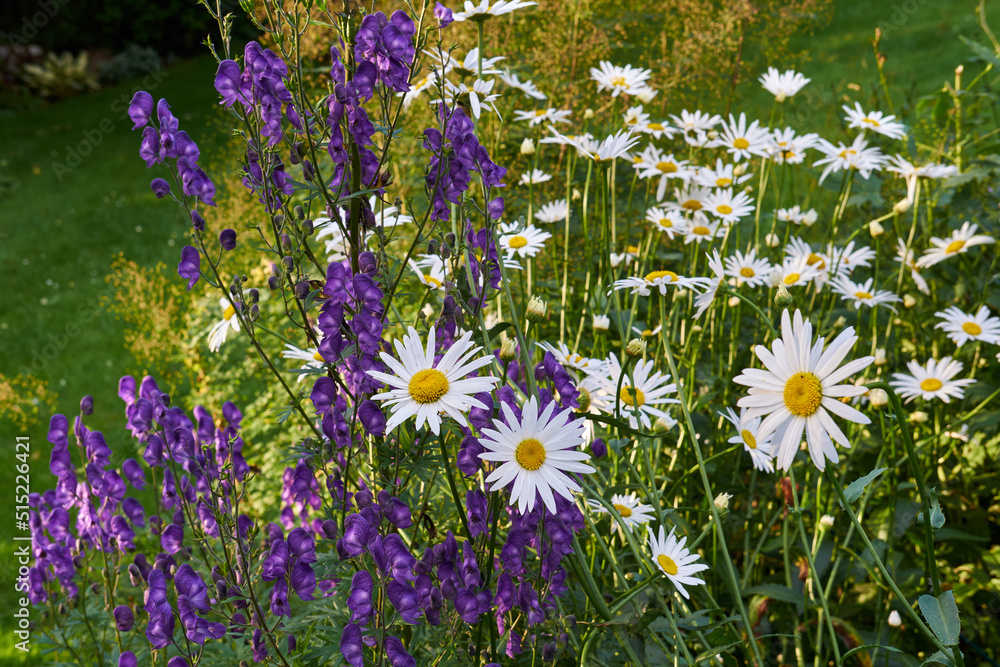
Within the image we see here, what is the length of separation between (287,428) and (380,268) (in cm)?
218

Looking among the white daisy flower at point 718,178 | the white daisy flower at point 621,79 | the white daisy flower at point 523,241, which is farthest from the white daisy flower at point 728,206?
the white daisy flower at point 523,241

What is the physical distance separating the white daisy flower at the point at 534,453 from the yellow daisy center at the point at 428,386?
0.37ft

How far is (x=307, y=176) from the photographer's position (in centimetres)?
137

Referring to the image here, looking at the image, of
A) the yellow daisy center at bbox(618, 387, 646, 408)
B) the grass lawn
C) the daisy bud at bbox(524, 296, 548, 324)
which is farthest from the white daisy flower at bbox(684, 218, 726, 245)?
the grass lawn

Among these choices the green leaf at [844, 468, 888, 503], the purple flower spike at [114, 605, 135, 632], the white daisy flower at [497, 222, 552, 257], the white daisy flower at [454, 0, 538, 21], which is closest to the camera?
the green leaf at [844, 468, 888, 503]

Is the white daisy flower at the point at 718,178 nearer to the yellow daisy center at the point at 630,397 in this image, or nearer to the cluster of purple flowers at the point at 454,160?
the yellow daisy center at the point at 630,397

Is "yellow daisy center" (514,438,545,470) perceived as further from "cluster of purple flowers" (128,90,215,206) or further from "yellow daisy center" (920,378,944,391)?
"yellow daisy center" (920,378,944,391)

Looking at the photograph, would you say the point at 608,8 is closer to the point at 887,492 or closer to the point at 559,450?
the point at 887,492

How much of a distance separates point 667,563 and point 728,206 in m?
1.37

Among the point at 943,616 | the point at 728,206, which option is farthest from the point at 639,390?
the point at 728,206

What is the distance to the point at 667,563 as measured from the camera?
1483 millimetres

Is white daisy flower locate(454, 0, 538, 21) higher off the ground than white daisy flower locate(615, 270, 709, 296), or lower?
higher

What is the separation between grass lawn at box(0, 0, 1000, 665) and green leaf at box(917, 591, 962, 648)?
9.87 ft

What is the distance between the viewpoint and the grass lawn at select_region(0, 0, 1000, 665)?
4930 millimetres
